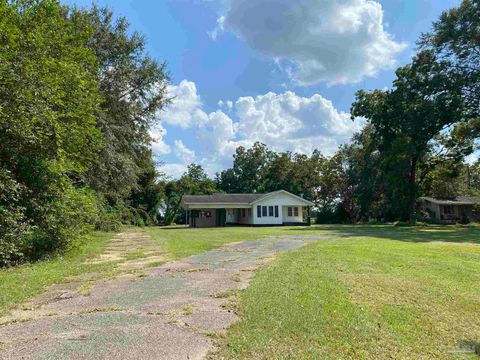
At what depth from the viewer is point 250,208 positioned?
42.9 m

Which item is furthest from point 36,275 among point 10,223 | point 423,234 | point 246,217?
point 246,217

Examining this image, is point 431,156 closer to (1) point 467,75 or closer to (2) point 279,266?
(1) point 467,75

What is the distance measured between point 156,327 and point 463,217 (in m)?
51.4

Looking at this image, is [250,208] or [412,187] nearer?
[412,187]

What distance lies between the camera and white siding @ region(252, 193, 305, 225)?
138ft

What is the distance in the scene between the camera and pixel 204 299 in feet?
20.6

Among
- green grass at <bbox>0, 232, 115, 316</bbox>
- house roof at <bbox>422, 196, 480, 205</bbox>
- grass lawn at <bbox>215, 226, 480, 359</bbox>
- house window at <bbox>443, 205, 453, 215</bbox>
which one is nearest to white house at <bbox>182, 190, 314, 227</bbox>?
house roof at <bbox>422, 196, 480, 205</bbox>

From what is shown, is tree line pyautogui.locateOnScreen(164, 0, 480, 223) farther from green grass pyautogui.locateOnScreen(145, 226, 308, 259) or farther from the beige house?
green grass pyautogui.locateOnScreen(145, 226, 308, 259)

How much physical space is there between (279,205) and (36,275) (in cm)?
3529

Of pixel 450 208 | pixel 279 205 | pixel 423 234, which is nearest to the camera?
pixel 423 234

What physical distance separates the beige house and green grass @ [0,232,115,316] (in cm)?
4462

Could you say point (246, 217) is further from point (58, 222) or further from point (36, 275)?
point (36, 275)

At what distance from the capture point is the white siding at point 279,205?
138 ft

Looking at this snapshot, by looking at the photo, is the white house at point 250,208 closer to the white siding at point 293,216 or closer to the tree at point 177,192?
the white siding at point 293,216
